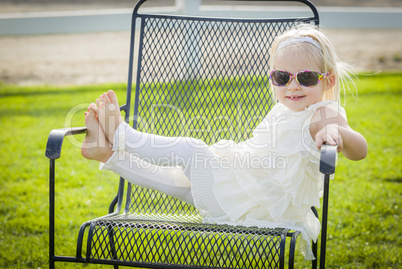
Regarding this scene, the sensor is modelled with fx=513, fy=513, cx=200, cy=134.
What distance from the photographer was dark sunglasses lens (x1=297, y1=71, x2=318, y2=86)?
222cm

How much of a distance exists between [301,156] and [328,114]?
0.69 ft

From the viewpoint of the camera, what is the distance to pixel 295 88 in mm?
2254

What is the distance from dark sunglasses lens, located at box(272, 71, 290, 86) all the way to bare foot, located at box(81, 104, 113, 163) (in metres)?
0.81

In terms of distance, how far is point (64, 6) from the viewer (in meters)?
12.3

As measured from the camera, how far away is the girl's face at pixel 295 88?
89.0 inches

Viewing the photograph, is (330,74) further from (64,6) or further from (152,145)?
(64,6)

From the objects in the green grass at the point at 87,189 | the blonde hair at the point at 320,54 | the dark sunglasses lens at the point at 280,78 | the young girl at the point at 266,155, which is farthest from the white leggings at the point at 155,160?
the green grass at the point at 87,189

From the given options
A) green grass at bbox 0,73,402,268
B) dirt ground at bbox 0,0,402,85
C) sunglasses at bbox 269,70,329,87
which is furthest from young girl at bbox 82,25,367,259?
dirt ground at bbox 0,0,402,85

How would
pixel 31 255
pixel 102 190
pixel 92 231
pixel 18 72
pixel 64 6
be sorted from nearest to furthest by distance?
1. pixel 92 231
2. pixel 31 255
3. pixel 102 190
4. pixel 18 72
5. pixel 64 6

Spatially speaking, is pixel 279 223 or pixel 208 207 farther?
pixel 208 207

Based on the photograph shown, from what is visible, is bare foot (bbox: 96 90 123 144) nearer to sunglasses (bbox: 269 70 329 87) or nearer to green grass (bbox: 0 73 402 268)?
sunglasses (bbox: 269 70 329 87)

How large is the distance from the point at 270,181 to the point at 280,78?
1.50 ft

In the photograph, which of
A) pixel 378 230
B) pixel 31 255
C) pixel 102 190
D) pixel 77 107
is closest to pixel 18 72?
pixel 77 107

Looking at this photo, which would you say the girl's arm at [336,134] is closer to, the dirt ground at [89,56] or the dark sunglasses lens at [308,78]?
the dark sunglasses lens at [308,78]
